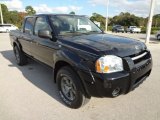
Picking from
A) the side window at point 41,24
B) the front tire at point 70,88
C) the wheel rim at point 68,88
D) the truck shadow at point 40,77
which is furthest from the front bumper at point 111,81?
the side window at point 41,24

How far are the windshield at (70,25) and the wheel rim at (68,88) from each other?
1.04 meters

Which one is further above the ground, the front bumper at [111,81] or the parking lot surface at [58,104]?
the front bumper at [111,81]

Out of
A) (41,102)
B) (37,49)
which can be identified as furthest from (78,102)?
(37,49)

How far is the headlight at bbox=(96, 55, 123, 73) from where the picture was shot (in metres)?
2.96

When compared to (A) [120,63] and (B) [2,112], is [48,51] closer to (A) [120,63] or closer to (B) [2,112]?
(B) [2,112]

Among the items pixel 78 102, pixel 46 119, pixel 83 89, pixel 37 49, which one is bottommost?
pixel 46 119

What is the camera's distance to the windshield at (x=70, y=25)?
4.20 meters

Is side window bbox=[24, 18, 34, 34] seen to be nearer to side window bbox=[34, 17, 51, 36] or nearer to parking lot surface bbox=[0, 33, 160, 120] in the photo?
side window bbox=[34, 17, 51, 36]

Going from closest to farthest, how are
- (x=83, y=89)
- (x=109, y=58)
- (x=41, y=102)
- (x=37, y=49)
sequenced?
(x=109, y=58) → (x=83, y=89) → (x=41, y=102) → (x=37, y=49)

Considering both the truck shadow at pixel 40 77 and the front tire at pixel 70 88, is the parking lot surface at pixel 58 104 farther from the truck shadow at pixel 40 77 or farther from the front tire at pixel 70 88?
the front tire at pixel 70 88

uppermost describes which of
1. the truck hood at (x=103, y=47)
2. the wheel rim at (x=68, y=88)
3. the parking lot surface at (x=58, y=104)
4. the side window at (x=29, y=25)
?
the side window at (x=29, y=25)

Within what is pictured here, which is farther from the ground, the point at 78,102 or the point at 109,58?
the point at 109,58

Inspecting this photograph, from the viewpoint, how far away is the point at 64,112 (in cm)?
351

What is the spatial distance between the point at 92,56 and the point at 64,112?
1.24 meters
